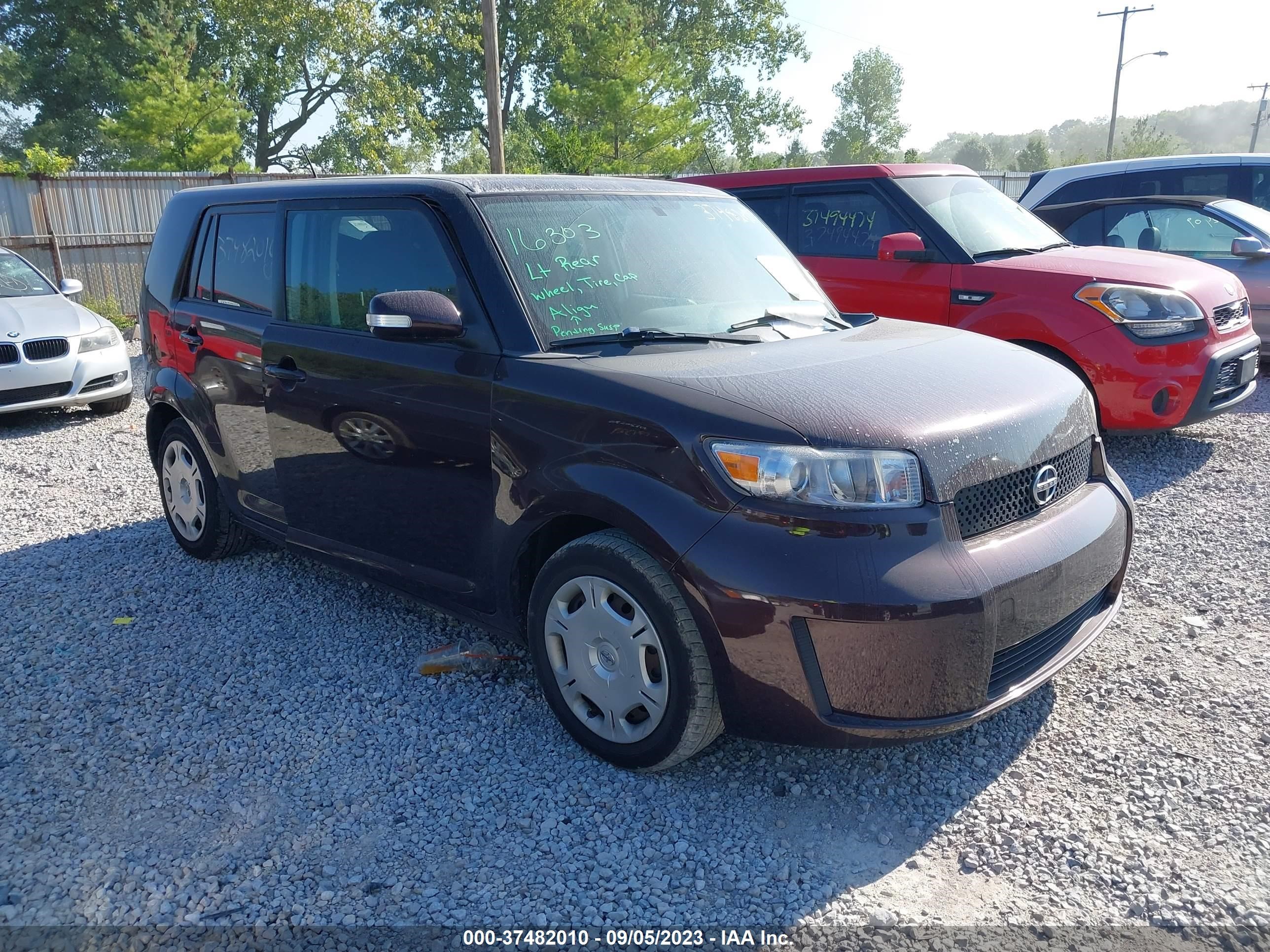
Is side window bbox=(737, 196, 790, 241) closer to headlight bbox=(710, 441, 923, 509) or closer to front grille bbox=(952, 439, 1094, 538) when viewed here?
front grille bbox=(952, 439, 1094, 538)

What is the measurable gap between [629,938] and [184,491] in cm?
372

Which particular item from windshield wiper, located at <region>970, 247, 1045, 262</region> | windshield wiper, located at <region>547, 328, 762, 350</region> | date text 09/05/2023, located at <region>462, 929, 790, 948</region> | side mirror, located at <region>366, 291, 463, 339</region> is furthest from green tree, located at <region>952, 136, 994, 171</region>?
date text 09/05/2023, located at <region>462, 929, 790, 948</region>

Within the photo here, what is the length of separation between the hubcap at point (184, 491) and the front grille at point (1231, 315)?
20.4 ft

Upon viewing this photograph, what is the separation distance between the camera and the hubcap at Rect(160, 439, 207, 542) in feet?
16.0

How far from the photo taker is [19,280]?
29.9 ft

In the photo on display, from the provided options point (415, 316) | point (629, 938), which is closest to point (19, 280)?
point (415, 316)

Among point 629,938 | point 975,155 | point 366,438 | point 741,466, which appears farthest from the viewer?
point 975,155

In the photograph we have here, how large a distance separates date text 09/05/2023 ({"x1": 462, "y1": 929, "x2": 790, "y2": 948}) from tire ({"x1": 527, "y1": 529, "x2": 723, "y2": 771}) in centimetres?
57

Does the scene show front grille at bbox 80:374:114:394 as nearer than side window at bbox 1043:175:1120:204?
Yes

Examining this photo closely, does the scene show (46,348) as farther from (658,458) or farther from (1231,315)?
(1231,315)

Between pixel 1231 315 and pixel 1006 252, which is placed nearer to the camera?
pixel 1231 315

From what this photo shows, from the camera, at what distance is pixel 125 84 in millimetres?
25391

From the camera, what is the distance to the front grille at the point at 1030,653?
8.84 feet

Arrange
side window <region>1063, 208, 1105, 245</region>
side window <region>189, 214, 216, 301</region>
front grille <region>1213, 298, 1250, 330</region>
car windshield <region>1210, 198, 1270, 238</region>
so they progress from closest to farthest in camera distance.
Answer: side window <region>189, 214, 216, 301</region>
front grille <region>1213, 298, 1250, 330</region>
car windshield <region>1210, 198, 1270, 238</region>
side window <region>1063, 208, 1105, 245</region>
